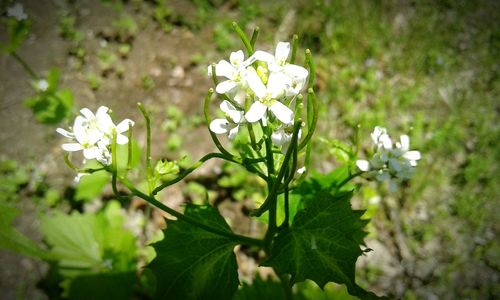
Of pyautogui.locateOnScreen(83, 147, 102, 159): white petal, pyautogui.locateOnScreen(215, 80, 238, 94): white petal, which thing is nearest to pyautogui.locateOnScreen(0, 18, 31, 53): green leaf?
pyautogui.locateOnScreen(83, 147, 102, 159): white petal

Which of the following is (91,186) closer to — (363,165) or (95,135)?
(95,135)

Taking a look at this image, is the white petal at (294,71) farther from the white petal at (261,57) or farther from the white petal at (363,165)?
the white petal at (363,165)

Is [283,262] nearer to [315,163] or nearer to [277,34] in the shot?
[315,163]

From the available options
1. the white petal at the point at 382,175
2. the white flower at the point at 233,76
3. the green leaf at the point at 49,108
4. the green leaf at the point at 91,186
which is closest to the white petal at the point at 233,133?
the white flower at the point at 233,76

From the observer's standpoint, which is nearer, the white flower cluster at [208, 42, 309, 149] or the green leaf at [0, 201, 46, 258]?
the white flower cluster at [208, 42, 309, 149]

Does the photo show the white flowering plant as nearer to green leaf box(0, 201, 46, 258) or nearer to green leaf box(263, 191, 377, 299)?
green leaf box(263, 191, 377, 299)
